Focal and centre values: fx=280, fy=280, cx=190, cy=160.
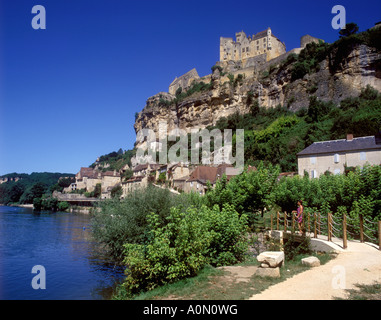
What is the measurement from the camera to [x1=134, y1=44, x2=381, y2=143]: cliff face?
1727 inches

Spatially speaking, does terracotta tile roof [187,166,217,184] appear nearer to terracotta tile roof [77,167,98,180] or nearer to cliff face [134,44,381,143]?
cliff face [134,44,381,143]

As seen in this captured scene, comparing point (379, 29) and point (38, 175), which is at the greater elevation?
point (379, 29)

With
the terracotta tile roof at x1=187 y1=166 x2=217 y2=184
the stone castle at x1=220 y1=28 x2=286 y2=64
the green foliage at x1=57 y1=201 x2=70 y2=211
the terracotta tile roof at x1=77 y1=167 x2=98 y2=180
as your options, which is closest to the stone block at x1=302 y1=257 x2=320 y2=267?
the terracotta tile roof at x1=187 y1=166 x2=217 y2=184

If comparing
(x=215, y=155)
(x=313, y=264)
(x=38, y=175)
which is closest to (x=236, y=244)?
(x=313, y=264)

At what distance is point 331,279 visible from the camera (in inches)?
278

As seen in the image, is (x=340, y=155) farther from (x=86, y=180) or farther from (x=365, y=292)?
(x=86, y=180)

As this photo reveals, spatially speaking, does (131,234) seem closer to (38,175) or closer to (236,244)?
(236,244)

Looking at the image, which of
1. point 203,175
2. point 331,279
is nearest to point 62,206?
point 203,175

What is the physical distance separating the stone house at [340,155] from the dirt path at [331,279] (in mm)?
21187

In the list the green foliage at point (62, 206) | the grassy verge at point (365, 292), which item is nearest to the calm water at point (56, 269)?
the grassy verge at point (365, 292)

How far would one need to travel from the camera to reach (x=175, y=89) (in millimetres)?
96438

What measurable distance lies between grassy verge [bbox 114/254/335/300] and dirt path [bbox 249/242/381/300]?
293 mm
